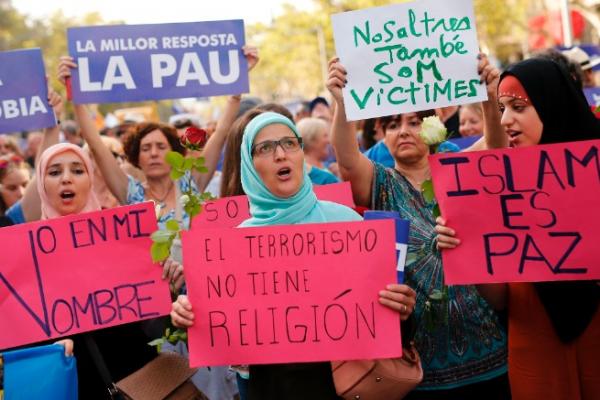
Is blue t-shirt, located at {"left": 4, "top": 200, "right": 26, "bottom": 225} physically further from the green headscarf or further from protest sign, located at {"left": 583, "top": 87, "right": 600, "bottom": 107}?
protest sign, located at {"left": 583, "top": 87, "right": 600, "bottom": 107}

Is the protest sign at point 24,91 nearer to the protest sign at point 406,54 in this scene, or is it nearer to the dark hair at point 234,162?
the dark hair at point 234,162

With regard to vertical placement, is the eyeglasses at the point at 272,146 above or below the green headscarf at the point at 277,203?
above

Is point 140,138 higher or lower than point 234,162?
higher

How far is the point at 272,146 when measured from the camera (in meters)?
3.19

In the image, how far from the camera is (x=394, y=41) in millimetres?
3871

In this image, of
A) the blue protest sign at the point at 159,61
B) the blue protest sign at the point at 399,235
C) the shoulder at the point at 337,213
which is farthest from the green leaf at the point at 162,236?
the blue protest sign at the point at 159,61

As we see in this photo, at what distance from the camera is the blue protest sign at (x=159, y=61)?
531cm

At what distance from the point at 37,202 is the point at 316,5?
29.0m

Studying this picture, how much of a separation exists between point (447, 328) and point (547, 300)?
0.61 m

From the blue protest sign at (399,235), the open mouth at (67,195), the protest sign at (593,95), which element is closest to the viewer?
the blue protest sign at (399,235)

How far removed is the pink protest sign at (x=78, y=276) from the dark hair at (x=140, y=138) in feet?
6.43

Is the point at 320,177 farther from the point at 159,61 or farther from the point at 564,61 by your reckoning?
the point at 564,61

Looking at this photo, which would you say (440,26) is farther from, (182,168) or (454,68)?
(182,168)

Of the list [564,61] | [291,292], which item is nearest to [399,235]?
[291,292]
